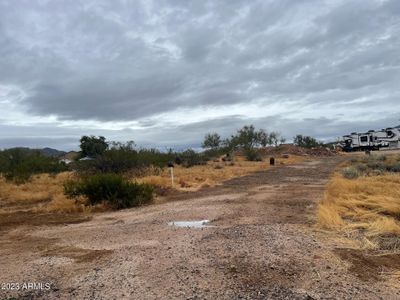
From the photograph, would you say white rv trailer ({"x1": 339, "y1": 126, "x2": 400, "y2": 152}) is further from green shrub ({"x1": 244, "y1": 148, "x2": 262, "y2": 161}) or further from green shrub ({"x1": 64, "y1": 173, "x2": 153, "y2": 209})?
green shrub ({"x1": 64, "y1": 173, "x2": 153, "y2": 209})

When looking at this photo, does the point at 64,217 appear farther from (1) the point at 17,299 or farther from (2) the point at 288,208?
(1) the point at 17,299

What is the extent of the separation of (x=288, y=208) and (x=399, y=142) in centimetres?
6682

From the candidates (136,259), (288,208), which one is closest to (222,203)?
(288,208)

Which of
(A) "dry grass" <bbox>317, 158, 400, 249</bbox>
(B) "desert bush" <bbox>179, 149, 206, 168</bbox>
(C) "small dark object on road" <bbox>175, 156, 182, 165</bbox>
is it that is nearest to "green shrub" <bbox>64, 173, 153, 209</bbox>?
(A) "dry grass" <bbox>317, 158, 400, 249</bbox>

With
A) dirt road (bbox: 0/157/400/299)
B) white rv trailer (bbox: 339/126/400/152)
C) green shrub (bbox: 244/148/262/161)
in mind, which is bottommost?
dirt road (bbox: 0/157/400/299)

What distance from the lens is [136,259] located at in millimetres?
7152

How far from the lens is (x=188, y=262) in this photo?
680cm

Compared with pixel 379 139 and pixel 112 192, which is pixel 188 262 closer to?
pixel 112 192

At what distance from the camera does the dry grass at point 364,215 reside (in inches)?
332

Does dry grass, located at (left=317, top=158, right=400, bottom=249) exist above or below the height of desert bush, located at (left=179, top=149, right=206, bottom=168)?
below

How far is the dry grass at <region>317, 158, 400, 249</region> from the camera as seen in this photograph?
844cm

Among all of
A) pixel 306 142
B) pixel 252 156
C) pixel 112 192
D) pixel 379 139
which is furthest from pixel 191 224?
pixel 306 142

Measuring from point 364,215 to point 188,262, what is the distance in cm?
535

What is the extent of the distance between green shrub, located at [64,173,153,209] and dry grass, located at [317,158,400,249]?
6.20 meters
